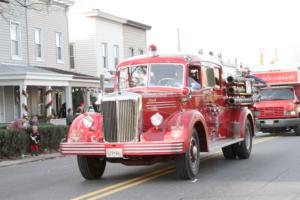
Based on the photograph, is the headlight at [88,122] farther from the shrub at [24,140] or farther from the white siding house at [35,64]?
the white siding house at [35,64]

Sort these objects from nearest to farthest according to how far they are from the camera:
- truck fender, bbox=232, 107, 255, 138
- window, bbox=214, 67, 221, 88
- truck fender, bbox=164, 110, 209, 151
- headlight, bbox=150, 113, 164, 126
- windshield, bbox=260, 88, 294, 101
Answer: truck fender, bbox=164, 110, 209, 151 < headlight, bbox=150, 113, 164, 126 < window, bbox=214, 67, 221, 88 < truck fender, bbox=232, 107, 255, 138 < windshield, bbox=260, 88, 294, 101

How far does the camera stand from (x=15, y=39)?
26844mm

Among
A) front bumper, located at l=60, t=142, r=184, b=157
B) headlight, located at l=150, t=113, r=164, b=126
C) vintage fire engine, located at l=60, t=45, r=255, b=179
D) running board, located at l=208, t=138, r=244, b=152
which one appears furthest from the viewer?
running board, located at l=208, t=138, r=244, b=152

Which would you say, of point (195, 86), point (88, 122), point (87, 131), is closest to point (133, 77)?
point (195, 86)

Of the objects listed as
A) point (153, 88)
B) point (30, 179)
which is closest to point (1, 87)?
point (30, 179)

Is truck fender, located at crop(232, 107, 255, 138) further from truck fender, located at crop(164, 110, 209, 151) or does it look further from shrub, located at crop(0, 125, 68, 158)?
shrub, located at crop(0, 125, 68, 158)

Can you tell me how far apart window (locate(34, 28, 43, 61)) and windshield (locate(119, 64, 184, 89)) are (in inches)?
707

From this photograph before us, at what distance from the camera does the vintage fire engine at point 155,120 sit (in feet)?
31.8

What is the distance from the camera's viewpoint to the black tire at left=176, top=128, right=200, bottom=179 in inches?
385

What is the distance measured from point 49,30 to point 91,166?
2020 cm

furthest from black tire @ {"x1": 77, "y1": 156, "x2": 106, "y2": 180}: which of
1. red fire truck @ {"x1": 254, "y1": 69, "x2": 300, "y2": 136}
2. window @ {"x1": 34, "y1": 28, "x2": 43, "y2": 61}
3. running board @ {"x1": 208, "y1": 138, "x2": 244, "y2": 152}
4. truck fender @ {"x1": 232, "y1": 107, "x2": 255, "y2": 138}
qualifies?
window @ {"x1": 34, "y1": 28, "x2": 43, "y2": 61}

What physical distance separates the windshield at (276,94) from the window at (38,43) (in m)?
12.2

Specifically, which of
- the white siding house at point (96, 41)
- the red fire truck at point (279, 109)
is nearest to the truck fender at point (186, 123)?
Answer: the red fire truck at point (279, 109)

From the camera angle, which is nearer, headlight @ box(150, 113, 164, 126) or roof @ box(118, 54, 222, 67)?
headlight @ box(150, 113, 164, 126)
